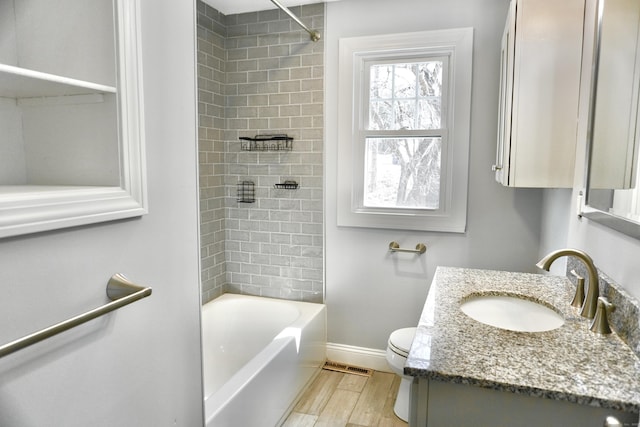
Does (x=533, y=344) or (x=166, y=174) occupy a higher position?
(x=166, y=174)

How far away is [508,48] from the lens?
1.98 metres

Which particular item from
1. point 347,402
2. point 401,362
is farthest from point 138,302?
point 347,402

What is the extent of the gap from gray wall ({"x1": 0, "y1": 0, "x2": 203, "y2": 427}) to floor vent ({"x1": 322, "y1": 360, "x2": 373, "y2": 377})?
5.67ft

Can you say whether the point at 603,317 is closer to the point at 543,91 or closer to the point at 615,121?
the point at 615,121

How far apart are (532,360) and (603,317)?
1.06 feet

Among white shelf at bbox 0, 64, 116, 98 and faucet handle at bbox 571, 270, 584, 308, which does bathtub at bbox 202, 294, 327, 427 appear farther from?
faucet handle at bbox 571, 270, 584, 308

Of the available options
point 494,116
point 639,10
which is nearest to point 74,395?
point 639,10

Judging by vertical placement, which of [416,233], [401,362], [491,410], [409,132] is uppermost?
[409,132]

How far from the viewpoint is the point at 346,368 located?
3.03 m

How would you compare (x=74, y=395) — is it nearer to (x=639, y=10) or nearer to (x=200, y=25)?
(x=639, y=10)

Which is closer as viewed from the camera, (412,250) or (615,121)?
(615,121)

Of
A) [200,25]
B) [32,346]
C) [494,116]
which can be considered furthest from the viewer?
[200,25]

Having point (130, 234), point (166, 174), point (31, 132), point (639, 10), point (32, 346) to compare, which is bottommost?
point (32, 346)

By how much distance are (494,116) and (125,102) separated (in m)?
2.20
